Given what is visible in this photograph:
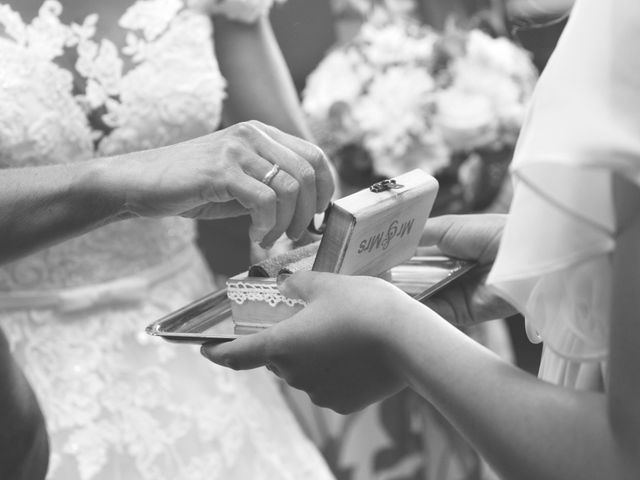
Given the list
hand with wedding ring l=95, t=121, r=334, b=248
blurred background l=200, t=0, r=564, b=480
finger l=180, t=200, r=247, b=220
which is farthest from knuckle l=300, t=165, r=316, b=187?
blurred background l=200, t=0, r=564, b=480

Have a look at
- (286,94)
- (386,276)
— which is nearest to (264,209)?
(386,276)

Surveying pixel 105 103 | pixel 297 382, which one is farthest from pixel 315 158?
pixel 105 103

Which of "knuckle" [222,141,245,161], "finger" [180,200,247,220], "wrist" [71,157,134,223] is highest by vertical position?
"knuckle" [222,141,245,161]

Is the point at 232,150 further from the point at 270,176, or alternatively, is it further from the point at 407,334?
the point at 407,334

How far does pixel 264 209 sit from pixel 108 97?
473 mm

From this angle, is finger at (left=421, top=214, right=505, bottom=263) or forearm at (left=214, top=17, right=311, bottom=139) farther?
forearm at (left=214, top=17, right=311, bottom=139)

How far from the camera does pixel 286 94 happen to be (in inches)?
54.0

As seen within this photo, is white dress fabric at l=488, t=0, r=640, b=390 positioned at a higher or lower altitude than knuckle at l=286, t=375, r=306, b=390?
higher

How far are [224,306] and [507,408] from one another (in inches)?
15.1

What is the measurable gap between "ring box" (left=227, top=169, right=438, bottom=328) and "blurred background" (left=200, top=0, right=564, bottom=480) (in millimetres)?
892

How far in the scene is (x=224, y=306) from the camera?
0.89 metres

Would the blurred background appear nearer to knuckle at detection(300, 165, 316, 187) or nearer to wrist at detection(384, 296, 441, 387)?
knuckle at detection(300, 165, 316, 187)

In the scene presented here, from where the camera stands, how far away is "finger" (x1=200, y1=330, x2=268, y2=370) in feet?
2.32

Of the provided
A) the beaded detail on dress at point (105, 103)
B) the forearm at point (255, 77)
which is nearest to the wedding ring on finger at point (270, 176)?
the beaded detail on dress at point (105, 103)
